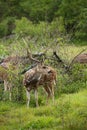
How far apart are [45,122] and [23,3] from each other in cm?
4142

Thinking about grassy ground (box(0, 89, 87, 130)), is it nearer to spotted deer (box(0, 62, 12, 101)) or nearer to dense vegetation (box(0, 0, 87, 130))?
dense vegetation (box(0, 0, 87, 130))

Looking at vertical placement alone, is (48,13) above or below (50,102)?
above

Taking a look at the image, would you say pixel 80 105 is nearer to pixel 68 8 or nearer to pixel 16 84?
pixel 16 84

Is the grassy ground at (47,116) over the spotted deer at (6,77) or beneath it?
beneath

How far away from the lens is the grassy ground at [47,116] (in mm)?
13023

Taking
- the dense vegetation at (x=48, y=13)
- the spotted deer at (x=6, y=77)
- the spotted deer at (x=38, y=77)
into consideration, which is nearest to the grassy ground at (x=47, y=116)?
the spotted deer at (x=38, y=77)

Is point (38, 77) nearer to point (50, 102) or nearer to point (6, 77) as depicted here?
point (50, 102)

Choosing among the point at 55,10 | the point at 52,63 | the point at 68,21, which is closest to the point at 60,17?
the point at 68,21

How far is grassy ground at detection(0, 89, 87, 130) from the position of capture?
513 inches

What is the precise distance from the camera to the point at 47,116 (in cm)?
1423

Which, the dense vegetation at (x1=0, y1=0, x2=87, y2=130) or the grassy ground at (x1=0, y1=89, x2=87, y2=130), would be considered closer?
the grassy ground at (x1=0, y1=89, x2=87, y2=130)

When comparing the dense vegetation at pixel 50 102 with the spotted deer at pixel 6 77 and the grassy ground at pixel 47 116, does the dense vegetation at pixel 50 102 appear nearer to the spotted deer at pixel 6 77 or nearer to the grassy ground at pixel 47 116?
the grassy ground at pixel 47 116

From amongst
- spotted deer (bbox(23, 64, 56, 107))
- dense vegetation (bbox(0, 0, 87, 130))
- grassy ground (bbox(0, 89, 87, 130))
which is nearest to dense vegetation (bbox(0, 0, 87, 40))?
dense vegetation (bbox(0, 0, 87, 130))

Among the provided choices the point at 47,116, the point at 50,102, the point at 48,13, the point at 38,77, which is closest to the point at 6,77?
the point at 50,102
